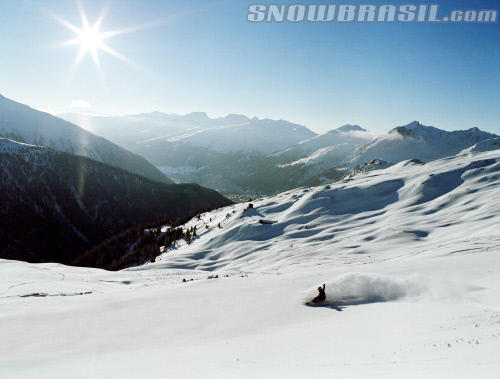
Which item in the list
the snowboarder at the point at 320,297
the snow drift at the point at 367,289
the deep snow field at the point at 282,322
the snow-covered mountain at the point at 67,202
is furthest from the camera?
the snow-covered mountain at the point at 67,202

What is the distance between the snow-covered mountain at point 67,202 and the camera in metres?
124

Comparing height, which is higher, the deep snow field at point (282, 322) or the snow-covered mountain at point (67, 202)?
the snow-covered mountain at point (67, 202)

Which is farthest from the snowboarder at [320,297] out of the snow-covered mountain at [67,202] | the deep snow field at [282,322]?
the snow-covered mountain at [67,202]

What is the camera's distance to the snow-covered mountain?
124 meters

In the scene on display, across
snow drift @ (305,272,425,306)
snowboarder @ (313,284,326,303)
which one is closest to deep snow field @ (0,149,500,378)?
snow drift @ (305,272,425,306)

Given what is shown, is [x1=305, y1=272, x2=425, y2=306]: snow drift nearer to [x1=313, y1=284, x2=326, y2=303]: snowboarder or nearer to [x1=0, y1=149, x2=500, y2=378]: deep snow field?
[x1=0, y1=149, x2=500, y2=378]: deep snow field

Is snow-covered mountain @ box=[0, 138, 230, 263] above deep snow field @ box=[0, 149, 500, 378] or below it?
above

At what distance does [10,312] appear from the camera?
14867 mm

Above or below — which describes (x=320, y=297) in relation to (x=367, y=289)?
below

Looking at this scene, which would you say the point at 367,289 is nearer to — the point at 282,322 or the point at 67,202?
the point at 282,322

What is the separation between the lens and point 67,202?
150 metres

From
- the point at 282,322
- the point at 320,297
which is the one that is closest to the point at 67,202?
the point at 320,297

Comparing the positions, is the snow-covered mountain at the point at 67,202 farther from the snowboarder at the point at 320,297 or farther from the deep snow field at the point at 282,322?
the snowboarder at the point at 320,297

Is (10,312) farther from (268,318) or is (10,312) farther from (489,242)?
(489,242)
